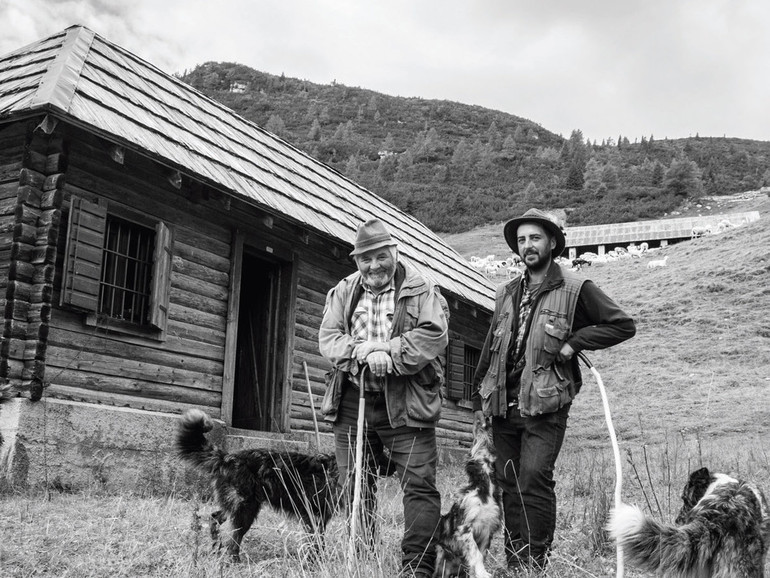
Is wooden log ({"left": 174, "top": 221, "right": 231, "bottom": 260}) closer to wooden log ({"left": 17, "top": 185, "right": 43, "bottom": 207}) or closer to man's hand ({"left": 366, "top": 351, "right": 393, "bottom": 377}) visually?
wooden log ({"left": 17, "top": 185, "right": 43, "bottom": 207})

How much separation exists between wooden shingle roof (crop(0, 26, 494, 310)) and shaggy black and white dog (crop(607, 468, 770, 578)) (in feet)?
18.7

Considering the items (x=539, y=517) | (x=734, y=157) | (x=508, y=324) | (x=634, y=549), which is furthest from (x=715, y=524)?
(x=734, y=157)

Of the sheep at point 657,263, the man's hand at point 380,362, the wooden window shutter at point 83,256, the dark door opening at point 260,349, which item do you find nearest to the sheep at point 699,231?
the sheep at point 657,263

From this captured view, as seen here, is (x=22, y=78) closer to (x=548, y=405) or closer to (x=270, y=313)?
(x=270, y=313)

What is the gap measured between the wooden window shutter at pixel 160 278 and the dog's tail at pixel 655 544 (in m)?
5.94

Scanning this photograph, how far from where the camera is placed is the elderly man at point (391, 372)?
3.91 meters

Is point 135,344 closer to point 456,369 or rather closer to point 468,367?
point 456,369

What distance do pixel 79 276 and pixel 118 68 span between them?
140 inches

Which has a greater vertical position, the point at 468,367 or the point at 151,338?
the point at 468,367

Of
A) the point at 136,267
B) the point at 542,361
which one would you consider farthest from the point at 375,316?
the point at 136,267

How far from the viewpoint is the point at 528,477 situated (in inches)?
156

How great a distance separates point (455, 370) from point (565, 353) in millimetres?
10551

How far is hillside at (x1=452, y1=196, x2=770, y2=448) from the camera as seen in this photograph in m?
15.9

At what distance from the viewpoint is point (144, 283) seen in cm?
823
